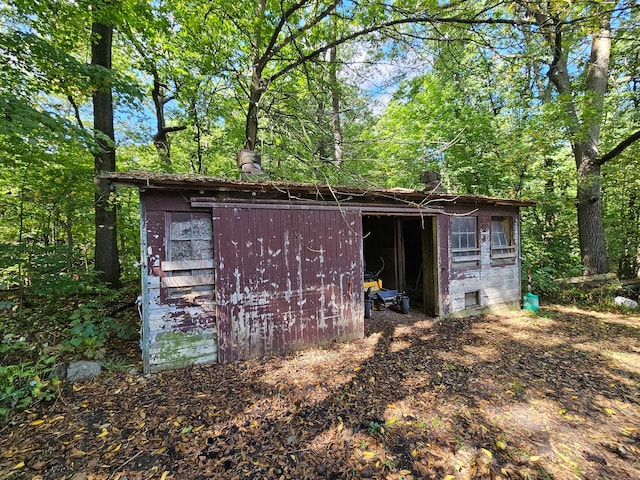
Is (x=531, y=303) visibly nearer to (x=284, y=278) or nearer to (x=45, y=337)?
(x=284, y=278)

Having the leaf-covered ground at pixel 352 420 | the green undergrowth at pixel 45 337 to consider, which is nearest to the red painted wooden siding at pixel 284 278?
the leaf-covered ground at pixel 352 420

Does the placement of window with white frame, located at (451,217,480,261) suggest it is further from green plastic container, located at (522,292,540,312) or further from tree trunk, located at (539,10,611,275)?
tree trunk, located at (539,10,611,275)

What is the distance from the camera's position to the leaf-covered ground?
2.21 metres

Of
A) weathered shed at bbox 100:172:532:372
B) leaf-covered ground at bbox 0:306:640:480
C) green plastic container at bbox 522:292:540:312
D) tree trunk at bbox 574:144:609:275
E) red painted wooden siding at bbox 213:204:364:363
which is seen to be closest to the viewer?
leaf-covered ground at bbox 0:306:640:480

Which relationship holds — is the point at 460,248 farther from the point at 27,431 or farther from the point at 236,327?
the point at 27,431

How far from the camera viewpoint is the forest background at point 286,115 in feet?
14.3

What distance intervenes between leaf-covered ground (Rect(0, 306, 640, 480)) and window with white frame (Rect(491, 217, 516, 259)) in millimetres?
2762

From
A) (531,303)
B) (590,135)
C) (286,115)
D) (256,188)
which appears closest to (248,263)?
(256,188)

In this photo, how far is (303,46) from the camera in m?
6.96

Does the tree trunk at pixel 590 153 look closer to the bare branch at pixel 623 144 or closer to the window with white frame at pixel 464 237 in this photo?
the bare branch at pixel 623 144

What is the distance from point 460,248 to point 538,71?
797 cm

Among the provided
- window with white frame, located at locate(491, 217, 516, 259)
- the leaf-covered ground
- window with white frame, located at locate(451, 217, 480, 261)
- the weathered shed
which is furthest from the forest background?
window with white frame, located at locate(451, 217, 480, 261)

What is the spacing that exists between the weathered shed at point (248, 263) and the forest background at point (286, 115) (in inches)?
33.8

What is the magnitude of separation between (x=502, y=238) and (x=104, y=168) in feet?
31.4
